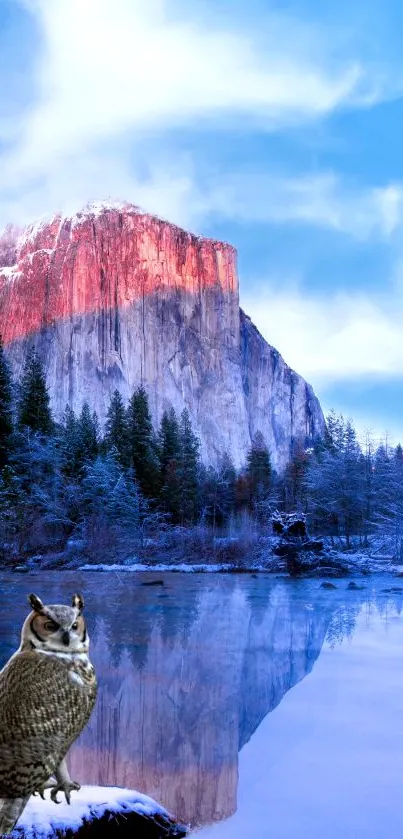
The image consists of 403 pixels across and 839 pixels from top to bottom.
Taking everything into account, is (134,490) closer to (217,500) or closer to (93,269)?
(217,500)

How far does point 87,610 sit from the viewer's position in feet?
47.8

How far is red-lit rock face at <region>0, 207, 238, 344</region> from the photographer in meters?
96.1

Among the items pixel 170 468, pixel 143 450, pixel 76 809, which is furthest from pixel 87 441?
pixel 76 809

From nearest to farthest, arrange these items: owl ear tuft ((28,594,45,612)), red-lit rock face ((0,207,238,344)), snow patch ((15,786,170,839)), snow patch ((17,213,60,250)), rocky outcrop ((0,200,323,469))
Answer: owl ear tuft ((28,594,45,612)) → snow patch ((15,786,170,839)) → rocky outcrop ((0,200,323,469)) → red-lit rock face ((0,207,238,344)) → snow patch ((17,213,60,250))

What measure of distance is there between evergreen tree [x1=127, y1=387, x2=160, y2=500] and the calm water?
84.7 feet

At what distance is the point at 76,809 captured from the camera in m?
3.31

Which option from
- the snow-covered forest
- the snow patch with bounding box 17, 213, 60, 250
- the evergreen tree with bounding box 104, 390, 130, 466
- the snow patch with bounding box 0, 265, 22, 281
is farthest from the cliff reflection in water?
the snow patch with bounding box 17, 213, 60, 250

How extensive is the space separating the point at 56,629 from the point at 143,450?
131 feet

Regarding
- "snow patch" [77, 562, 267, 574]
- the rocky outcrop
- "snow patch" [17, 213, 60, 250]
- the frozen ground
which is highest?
"snow patch" [17, 213, 60, 250]

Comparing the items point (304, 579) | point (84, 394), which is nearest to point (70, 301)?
point (84, 394)

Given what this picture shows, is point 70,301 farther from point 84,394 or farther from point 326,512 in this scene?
point 326,512

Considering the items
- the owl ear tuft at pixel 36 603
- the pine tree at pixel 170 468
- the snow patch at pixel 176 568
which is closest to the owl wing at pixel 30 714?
the owl ear tuft at pixel 36 603

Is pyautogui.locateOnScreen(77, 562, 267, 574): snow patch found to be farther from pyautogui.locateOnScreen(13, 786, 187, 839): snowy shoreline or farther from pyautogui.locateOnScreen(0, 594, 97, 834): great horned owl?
pyautogui.locateOnScreen(0, 594, 97, 834): great horned owl

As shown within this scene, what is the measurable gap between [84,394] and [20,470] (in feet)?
180
